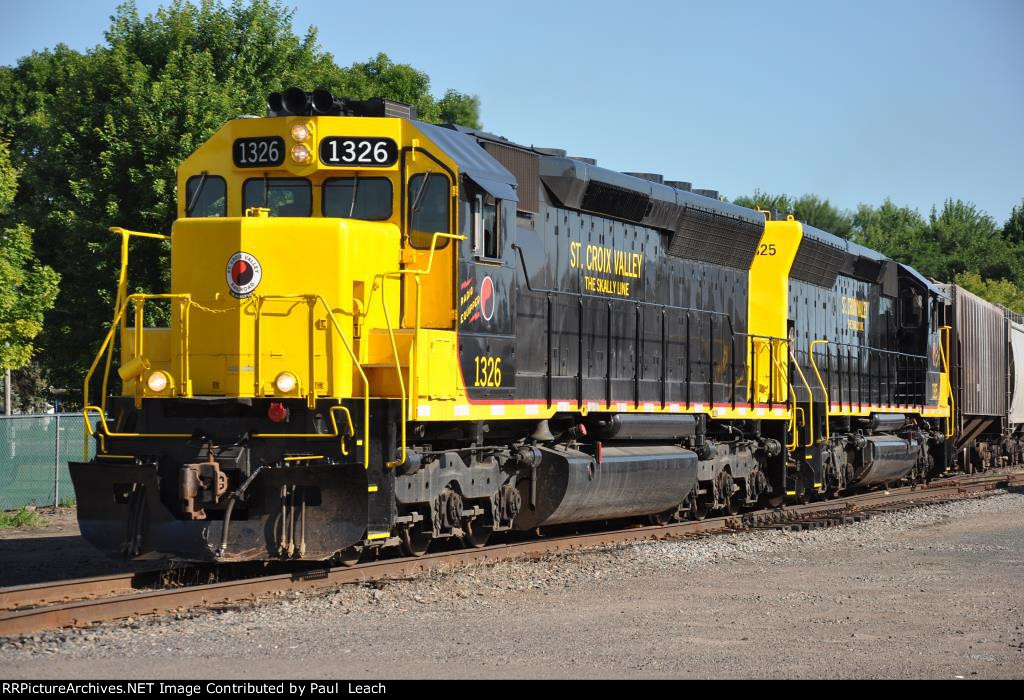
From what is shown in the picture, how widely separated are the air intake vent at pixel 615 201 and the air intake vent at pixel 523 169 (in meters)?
0.95

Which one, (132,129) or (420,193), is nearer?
(420,193)

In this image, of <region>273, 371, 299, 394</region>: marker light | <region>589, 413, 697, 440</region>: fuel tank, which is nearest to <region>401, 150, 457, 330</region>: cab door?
<region>273, 371, 299, 394</region>: marker light

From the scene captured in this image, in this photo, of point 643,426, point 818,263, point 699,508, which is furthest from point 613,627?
point 818,263

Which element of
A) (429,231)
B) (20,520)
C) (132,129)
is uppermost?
(132,129)

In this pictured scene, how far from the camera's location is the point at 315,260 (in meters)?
10.2

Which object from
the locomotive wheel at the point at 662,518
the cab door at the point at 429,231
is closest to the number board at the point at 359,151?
the cab door at the point at 429,231

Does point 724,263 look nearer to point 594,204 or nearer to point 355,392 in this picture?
point 594,204

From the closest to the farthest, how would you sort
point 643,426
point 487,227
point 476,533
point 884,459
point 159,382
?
1. point 159,382
2. point 487,227
3. point 476,533
4. point 643,426
5. point 884,459

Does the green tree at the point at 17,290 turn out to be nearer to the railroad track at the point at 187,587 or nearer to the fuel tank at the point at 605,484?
the railroad track at the point at 187,587

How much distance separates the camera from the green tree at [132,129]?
78.1 feet

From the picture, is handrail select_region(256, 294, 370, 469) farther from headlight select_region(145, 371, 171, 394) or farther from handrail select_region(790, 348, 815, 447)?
handrail select_region(790, 348, 815, 447)

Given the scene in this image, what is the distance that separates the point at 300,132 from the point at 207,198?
4.08 ft

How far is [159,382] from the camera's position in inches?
→ 398

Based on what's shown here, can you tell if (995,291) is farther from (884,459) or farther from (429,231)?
(429,231)
